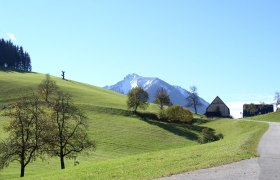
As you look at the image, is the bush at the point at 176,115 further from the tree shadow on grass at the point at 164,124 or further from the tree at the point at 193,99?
the tree at the point at 193,99

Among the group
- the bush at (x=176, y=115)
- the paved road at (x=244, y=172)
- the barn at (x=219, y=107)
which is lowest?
the paved road at (x=244, y=172)

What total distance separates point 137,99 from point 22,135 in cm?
7508

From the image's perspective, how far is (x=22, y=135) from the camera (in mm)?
54219

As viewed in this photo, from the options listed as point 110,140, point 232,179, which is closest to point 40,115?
point 110,140

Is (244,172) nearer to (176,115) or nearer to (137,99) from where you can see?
(176,115)

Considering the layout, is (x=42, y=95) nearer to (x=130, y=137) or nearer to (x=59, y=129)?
(x=130, y=137)

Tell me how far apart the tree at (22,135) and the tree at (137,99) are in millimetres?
69726

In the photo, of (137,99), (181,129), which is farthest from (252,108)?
(181,129)

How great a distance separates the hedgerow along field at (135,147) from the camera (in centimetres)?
2550

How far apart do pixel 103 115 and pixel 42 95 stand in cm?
2111

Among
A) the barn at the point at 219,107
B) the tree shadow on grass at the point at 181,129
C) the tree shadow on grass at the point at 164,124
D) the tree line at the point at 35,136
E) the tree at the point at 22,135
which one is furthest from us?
the barn at the point at 219,107

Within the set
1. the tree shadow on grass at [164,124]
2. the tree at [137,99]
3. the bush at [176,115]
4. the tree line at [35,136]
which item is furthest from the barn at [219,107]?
the tree line at [35,136]

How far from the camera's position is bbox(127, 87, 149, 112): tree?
127 metres

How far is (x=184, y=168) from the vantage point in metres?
23.1
